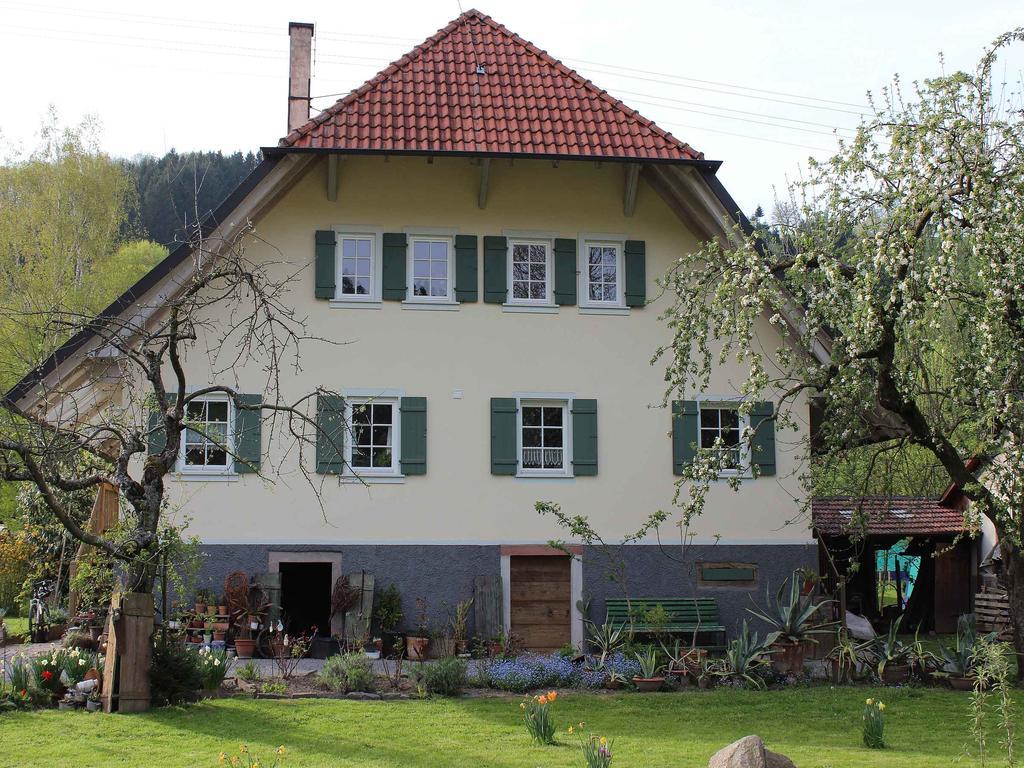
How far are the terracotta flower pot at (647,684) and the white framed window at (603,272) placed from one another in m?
5.41

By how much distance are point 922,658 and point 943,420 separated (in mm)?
2916

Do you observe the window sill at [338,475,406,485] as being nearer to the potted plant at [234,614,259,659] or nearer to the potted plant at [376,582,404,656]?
the potted plant at [376,582,404,656]

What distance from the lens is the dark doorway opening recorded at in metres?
17.1

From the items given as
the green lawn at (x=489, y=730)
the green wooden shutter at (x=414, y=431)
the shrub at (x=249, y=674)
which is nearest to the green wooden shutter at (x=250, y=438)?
the green wooden shutter at (x=414, y=431)

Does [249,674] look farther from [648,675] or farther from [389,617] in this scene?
[648,675]

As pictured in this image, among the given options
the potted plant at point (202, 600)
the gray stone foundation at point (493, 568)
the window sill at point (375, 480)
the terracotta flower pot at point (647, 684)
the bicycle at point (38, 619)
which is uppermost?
the window sill at point (375, 480)

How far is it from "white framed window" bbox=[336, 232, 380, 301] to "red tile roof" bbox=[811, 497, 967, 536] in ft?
25.7

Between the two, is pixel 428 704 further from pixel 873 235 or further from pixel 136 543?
pixel 873 235

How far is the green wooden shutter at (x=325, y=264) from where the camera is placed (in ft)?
53.3

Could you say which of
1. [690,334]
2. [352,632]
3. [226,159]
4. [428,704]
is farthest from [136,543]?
[226,159]

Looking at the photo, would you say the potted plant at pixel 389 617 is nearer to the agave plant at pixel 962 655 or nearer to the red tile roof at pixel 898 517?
the agave plant at pixel 962 655

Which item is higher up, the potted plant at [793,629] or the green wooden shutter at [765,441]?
the green wooden shutter at [765,441]

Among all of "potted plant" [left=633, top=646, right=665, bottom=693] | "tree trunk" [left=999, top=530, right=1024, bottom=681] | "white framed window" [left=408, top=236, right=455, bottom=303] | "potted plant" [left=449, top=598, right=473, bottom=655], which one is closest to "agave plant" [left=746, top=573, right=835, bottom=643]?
"potted plant" [left=633, top=646, right=665, bottom=693]

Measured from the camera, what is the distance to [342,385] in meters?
16.2
